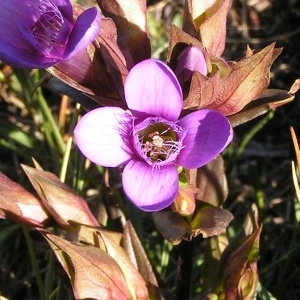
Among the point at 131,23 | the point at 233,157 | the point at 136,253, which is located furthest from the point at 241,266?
the point at 233,157

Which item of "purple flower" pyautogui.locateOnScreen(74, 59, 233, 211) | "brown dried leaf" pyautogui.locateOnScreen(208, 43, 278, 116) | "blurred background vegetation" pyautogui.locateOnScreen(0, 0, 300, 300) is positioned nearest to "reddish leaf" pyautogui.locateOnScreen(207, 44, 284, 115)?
"brown dried leaf" pyautogui.locateOnScreen(208, 43, 278, 116)

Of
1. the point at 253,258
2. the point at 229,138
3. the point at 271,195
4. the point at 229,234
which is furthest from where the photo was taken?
the point at 271,195

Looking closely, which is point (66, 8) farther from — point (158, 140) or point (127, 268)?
point (127, 268)

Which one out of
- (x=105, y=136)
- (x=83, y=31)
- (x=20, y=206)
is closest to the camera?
(x=83, y=31)

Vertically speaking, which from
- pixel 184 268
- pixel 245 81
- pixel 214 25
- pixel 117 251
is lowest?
pixel 184 268

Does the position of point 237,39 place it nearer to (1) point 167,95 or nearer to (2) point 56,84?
(2) point 56,84

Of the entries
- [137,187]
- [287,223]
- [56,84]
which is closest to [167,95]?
[137,187]
